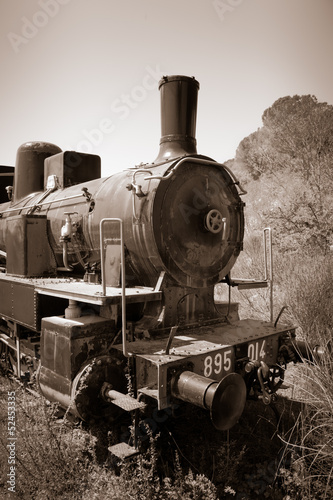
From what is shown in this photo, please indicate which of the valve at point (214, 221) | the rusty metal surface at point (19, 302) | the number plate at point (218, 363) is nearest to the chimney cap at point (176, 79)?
the valve at point (214, 221)

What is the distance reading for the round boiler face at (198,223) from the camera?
3.41 metres

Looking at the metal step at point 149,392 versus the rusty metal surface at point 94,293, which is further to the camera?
the rusty metal surface at point 94,293

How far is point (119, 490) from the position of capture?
2631mm

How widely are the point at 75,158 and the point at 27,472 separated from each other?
4.16 meters

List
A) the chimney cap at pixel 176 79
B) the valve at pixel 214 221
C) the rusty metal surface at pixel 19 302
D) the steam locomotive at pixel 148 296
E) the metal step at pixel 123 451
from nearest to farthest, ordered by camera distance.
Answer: the metal step at pixel 123 451 → the steam locomotive at pixel 148 296 → the valve at pixel 214 221 → the rusty metal surface at pixel 19 302 → the chimney cap at pixel 176 79

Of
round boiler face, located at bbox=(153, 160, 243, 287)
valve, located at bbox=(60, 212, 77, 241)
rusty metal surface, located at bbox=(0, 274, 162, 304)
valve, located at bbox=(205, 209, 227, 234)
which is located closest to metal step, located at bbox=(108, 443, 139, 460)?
rusty metal surface, located at bbox=(0, 274, 162, 304)

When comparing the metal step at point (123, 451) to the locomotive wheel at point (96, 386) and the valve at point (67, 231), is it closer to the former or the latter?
the locomotive wheel at point (96, 386)

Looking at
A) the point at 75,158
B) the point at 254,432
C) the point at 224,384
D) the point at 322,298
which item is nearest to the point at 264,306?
the point at 322,298

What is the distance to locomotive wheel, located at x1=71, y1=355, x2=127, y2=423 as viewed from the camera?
9.44ft

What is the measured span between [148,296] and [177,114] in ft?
6.95

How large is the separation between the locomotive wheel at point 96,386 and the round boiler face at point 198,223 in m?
1.02

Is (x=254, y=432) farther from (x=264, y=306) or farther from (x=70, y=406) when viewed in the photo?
(x=264, y=306)

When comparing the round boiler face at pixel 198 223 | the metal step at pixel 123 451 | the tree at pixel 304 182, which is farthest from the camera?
the tree at pixel 304 182

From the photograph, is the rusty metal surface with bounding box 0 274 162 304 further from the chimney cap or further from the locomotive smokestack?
the chimney cap
